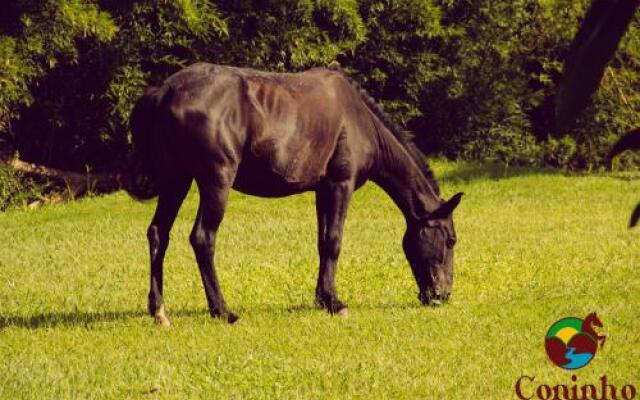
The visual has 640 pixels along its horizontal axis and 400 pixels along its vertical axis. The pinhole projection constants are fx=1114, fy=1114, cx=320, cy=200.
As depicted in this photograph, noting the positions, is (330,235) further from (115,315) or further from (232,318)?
(115,315)

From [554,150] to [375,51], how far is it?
4.08 m

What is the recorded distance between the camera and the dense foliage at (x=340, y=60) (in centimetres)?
1708

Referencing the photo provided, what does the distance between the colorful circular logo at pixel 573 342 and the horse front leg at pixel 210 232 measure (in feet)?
8.02

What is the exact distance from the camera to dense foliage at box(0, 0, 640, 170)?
17.1 metres

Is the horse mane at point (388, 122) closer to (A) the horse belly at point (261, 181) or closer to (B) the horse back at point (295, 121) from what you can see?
(B) the horse back at point (295, 121)

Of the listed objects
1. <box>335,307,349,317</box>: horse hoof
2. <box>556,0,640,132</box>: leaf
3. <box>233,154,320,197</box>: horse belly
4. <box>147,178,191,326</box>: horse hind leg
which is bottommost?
<box>335,307,349,317</box>: horse hoof

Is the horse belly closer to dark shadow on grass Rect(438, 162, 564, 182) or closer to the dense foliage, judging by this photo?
the dense foliage

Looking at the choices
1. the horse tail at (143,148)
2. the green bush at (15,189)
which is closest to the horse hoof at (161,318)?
the horse tail at (143,148)

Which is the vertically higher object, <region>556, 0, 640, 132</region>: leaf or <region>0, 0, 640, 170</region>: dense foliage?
<region>556, 0, 640, 132</region>: leaf

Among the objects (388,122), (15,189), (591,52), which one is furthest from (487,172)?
(591,52)

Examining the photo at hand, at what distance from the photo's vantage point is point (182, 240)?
1438 centimetres

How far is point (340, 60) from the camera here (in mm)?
20359

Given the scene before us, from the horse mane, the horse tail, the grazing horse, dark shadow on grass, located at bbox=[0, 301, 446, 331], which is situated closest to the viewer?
the grazing horse

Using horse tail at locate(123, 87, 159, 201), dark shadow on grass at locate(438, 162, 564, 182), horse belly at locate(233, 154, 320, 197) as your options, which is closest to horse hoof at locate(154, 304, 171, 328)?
horse tail at locate(123, 87, 159, 201)
